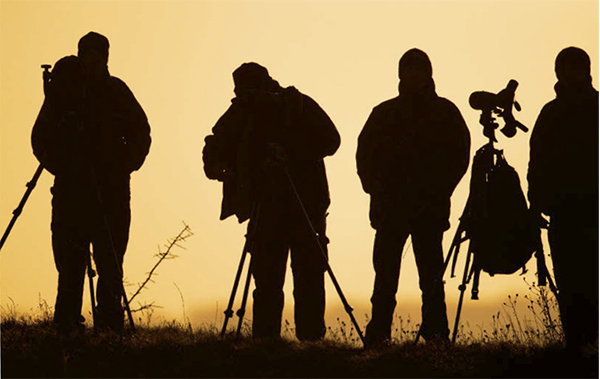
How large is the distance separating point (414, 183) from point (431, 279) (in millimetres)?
1215

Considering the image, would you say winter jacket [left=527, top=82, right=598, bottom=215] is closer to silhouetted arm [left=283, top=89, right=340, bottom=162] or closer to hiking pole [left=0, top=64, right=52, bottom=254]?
silhouetted arm [left=283, top=89, right=340, bottom=162]

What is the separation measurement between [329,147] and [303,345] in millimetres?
2625

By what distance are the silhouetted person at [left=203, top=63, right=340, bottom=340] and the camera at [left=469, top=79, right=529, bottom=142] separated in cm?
193

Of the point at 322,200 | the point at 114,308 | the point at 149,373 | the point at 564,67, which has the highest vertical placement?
the point at 564,67

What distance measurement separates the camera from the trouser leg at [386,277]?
15703mm

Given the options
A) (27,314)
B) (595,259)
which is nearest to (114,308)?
(27,314)

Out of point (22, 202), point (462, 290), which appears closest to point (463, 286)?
point (462, 290)

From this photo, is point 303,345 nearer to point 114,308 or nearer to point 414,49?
point 114,308

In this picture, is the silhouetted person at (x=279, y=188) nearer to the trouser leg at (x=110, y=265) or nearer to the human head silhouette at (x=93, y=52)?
the trouser leg at (x=110, y=265)

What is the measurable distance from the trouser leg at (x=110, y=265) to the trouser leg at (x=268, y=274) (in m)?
1.81

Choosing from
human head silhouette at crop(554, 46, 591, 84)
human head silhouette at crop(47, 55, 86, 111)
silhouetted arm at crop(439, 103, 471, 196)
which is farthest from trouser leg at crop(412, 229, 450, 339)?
human head silhouette at crop(47, 55, 86, 111)

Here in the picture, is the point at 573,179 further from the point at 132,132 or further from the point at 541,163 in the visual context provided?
the point at 132,132

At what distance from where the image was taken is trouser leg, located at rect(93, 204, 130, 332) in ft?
53.8

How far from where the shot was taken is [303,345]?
15102 mm
